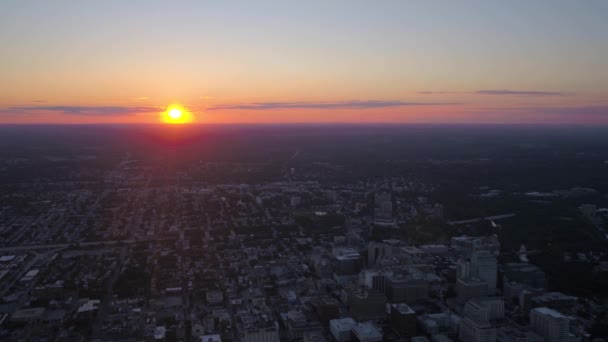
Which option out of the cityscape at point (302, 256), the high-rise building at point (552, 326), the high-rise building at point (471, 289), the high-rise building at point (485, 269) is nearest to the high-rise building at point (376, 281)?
the cityscape at point (302, 256)

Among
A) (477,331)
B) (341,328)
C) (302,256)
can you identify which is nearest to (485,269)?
(477,331)

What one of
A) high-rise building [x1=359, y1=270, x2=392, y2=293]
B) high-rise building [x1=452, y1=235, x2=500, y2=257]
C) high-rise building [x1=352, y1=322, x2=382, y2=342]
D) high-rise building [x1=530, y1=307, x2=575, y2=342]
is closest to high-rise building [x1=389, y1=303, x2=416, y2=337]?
high-rise building [x1=352, y1=322, x2=382, y2=342]

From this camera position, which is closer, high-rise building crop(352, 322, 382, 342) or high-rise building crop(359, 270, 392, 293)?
high-rise building crop(352, 322, 382, 342)

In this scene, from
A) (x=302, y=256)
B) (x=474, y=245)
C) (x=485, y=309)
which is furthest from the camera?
(x=302, y=256)

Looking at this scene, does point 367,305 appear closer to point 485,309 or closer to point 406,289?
point 406,289

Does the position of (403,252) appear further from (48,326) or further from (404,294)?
(48,326)

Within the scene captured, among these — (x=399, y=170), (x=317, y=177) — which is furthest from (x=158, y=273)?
(x=399, y=170)

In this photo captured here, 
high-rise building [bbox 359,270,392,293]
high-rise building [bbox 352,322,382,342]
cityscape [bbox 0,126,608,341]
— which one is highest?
high-rise building [bbox 359,270,392,293]

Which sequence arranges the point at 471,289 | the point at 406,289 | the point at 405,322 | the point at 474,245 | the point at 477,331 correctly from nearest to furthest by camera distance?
1. the point at 477,331
2. the point at 405,322
3. the point at 406,289
4. the point at 471,289
5. the point at 474,245

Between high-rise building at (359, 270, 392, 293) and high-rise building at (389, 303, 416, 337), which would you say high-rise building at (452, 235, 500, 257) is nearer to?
high-rise building at (359, 270, 392, 293)
